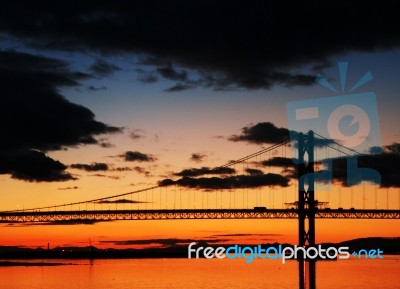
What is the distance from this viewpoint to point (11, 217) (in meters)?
102

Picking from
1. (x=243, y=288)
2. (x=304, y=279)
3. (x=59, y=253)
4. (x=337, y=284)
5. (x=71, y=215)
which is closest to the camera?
(x=243, y=288)

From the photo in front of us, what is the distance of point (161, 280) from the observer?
7638 cm

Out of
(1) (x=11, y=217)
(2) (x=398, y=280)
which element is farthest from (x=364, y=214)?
(1) (x=11, y=217)

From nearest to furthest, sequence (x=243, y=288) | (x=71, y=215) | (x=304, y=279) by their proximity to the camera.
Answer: (x=243, y=288) → (x=304, y=279) → (x=71, y=215)

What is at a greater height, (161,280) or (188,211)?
(188,211)

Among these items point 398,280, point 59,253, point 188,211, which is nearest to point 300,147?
point 398,280

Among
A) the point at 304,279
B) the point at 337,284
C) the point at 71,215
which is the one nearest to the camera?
the point at 337,284

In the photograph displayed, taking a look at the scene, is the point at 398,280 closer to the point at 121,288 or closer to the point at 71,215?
Answer: the point at 121,288

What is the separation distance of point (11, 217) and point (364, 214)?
43907 millimetres

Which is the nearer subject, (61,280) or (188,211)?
(61,280)

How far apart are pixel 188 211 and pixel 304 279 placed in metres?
22.0

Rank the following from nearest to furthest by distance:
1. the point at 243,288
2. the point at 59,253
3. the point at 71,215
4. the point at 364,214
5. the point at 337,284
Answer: the point at 243,288, the point at 337,284, the point at 364,214, the point at 71,215, the point at 59,253

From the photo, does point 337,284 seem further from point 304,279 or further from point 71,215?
point 71,215

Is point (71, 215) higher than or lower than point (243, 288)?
higher
